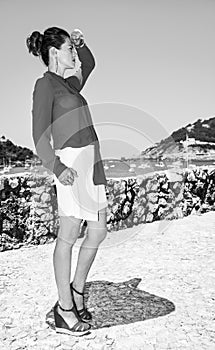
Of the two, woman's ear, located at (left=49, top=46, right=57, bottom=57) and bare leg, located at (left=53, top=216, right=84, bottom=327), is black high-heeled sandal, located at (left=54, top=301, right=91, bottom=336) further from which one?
woman's ear, located at (left=49, top=46, right=57, bottom=57)

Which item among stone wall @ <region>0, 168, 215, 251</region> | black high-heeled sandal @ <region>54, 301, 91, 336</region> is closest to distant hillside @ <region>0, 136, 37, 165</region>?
stone wall @ <region>0, 168, 215, 251</region>

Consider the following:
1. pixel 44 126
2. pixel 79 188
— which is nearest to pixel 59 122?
pixel 44 126

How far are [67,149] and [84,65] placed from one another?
631 mm

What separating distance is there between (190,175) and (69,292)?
16.3ft

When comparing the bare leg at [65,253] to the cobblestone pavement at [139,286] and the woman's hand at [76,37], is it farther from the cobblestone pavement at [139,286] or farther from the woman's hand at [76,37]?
the woman's hand at [76,37]

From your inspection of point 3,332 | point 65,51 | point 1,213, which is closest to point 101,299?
point 3,332

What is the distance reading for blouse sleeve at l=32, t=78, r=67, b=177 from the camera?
2463mm

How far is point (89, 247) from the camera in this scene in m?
2.75

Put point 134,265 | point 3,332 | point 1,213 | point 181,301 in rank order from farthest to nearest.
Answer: point 1,213 < point 134,265 < point 181,301 < point 3,332

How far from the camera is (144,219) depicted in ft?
21.1

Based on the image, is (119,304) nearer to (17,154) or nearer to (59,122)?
(59,122)

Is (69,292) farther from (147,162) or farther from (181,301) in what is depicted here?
(147,162)

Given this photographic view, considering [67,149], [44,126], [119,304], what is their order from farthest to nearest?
[119,304] < [67,149] < [44,126]

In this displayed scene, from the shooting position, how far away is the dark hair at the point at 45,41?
2.60m
